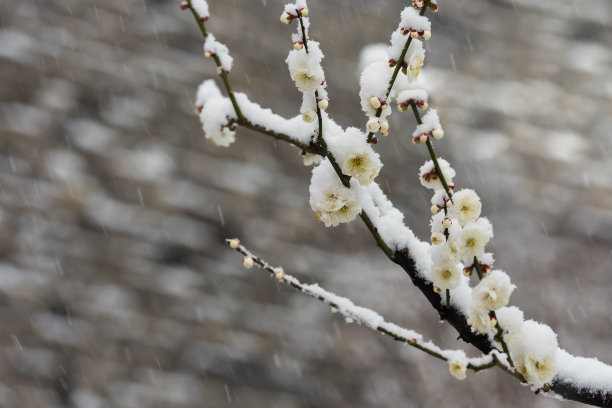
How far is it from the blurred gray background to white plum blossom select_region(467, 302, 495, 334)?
150 centimetres

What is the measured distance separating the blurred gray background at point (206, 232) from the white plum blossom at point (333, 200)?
146 cm

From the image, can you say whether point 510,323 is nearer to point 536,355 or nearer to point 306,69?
point 536,355

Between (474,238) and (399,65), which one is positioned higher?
(399,65)

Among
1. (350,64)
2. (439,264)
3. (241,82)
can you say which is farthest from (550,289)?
(439,264)

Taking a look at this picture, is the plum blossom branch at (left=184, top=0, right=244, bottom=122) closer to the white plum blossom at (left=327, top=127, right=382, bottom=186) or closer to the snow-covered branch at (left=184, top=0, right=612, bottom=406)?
the snow-covered branch at (left=184, top=0, right=612, bottom=406)

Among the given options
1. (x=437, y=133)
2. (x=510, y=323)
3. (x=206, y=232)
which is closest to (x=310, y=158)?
(x=437, y=133)

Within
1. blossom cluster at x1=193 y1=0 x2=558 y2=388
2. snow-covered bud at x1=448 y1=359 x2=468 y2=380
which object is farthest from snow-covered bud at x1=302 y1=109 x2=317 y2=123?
snow-covered bud at x1=448 y1=359 x2=468 y2=380

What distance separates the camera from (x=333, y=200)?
0.77m

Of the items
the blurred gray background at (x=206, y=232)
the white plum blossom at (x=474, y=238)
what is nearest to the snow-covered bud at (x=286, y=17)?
the white plum blossom at (x=474, y=238)

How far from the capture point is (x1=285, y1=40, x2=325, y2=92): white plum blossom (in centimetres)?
74

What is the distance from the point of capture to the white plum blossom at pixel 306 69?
74cm

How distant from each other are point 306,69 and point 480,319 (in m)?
0.36

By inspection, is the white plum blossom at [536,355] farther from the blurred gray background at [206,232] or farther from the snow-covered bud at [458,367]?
the blurred gray background at [206,232]

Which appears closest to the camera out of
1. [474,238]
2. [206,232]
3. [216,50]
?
[474,238]
